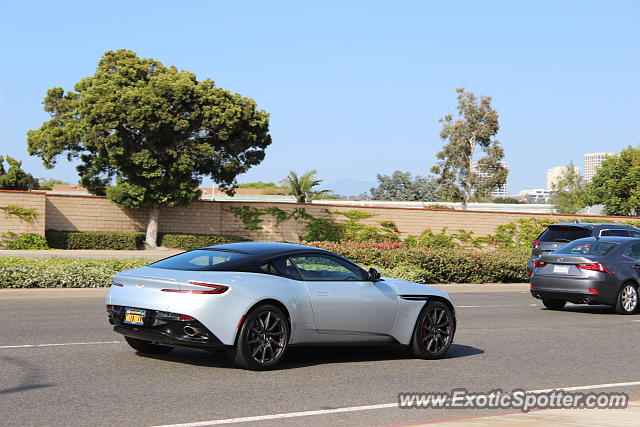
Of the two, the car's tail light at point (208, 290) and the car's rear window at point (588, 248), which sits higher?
the car's rear window at point (588, 248)

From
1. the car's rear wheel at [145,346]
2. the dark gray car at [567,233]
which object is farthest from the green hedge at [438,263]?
the car's rear wheel at [145,346]

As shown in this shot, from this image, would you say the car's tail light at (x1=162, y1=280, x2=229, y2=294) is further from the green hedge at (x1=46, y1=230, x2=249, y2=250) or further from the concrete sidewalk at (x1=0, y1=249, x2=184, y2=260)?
the green hedge at (x1=46, y1=230, x2=249, y2=250)

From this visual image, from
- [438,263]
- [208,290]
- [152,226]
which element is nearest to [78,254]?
[152,226]

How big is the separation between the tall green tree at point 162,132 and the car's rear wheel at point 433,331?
30.1m

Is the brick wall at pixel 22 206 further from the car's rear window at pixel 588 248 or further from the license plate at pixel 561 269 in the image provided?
the license plate at pixel 561 269

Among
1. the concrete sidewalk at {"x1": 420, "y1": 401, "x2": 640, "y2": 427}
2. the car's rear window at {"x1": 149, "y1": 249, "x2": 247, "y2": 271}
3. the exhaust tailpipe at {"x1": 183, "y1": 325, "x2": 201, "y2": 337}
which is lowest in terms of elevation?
the concrete sidewalk at {"x1": 420, "y1": 401, "x2": 640, "y2": 427}

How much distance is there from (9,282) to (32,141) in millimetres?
31427

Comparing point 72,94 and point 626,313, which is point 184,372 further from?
point 72,94

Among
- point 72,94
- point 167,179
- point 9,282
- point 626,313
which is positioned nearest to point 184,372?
point 9,282

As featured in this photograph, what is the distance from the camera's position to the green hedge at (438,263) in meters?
23.9

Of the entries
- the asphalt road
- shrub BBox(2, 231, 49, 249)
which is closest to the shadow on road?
the asphalt road

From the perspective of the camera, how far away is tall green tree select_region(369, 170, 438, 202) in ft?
313

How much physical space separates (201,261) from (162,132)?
31.9m

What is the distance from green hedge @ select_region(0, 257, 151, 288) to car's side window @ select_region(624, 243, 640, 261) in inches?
445
